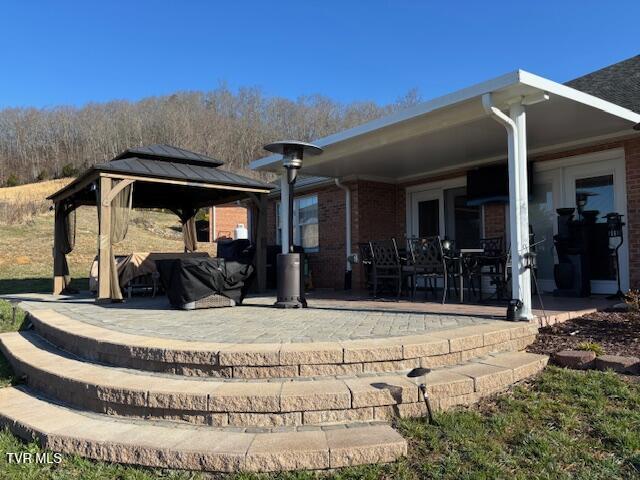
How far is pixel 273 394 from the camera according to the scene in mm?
2922

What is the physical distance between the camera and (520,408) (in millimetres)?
3074

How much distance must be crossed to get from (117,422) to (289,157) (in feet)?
14.0

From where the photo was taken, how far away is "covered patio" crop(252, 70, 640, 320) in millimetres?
4895

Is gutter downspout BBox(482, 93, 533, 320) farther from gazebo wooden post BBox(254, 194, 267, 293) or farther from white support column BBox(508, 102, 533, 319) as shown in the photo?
gazebo wooden post BBox(254, 194, 267, 293)

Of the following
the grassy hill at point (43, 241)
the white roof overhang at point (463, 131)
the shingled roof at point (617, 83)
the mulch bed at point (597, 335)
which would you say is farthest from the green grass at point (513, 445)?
the grassy hill at point (43, 241)

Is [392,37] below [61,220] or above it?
above

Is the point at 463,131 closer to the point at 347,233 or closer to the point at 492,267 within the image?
the point at 492,267

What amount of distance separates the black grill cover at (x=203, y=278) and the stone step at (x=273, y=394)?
108 inches

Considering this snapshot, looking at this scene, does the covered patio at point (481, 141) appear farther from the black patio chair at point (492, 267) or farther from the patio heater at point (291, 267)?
the patio heater at point (291, 267)

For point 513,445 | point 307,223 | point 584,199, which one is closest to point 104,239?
point 307,223

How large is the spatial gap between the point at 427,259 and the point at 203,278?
3315 millimetres

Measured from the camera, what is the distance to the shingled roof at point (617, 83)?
765 cm

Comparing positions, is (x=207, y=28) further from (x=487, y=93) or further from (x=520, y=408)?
(x=520, y=408)

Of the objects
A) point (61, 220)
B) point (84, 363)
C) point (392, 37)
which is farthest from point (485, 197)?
point (392, 37)
